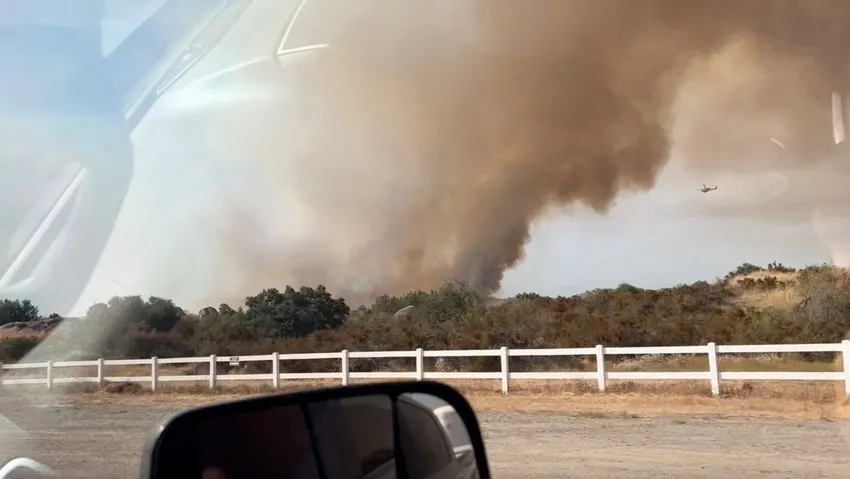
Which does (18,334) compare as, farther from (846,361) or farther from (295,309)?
(846,361)

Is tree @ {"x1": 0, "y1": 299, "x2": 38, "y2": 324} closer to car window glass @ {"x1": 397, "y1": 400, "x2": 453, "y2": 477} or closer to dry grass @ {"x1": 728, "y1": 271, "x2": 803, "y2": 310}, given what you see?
car window glass @ {"x1": 397, "y1": 400, "x2": 453, "y2": 477}

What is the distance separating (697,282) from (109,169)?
4.07 metres

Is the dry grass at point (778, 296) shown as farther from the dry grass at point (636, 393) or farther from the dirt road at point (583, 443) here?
the dirt road at point (583, 443)

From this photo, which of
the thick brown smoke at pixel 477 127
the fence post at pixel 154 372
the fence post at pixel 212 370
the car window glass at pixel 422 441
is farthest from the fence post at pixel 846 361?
the fence post at pixel 154 372

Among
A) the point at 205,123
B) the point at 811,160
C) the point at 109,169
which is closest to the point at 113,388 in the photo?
the point at 109,169

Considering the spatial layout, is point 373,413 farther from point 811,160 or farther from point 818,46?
point 818,46

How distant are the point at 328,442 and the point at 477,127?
469 centimetres

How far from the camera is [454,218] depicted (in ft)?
19.5

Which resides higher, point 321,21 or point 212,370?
point 321,21

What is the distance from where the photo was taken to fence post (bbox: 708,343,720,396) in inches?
175

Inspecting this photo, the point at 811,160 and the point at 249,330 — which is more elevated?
the point at 811,160

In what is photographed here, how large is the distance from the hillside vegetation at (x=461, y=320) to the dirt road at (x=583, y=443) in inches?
22.0

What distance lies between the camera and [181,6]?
5246mm

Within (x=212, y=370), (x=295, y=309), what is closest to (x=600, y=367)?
(x=295, y=309)
